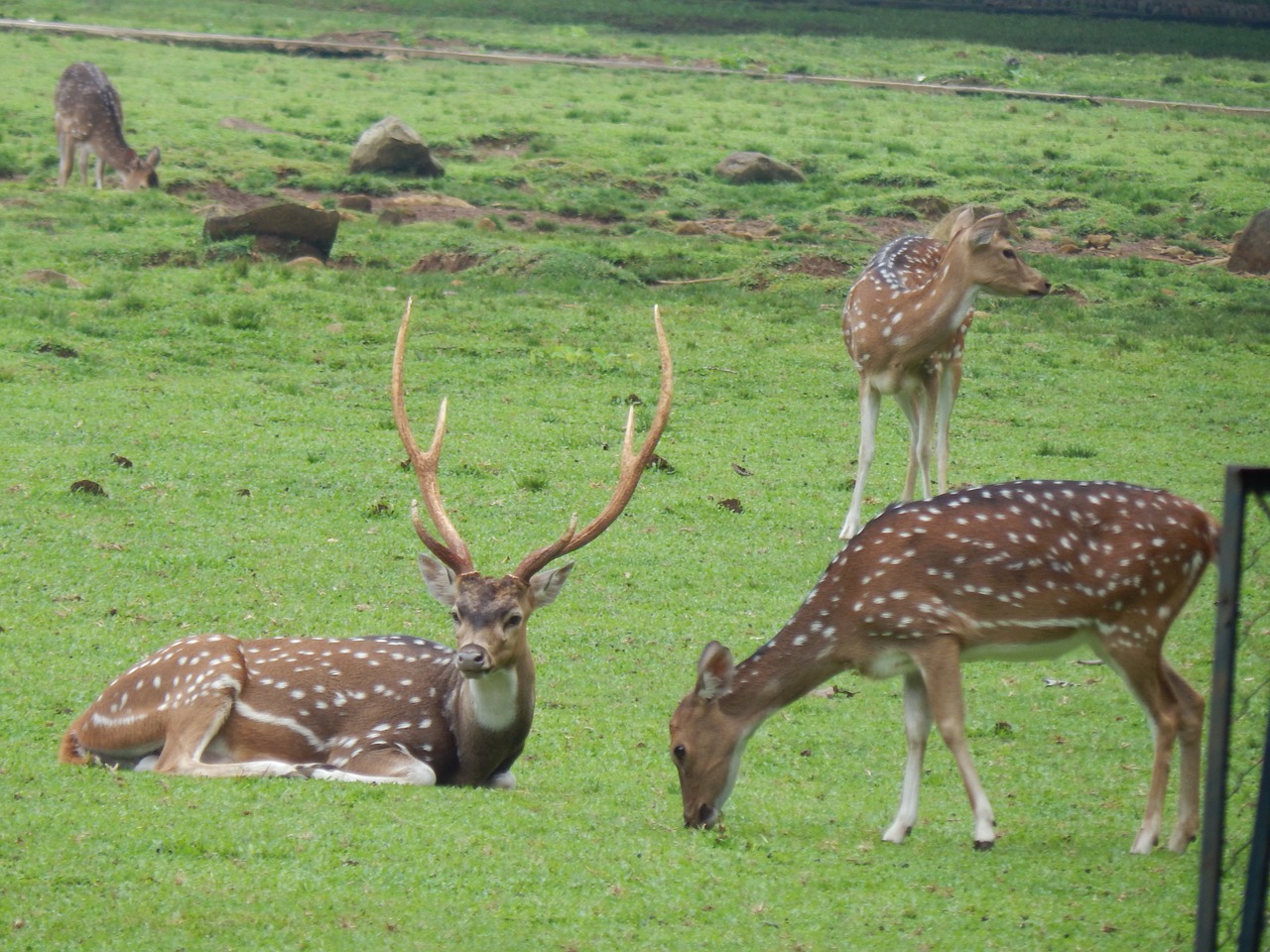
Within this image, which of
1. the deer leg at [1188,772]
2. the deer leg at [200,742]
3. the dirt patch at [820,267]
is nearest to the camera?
the deer leg at [1188,772]

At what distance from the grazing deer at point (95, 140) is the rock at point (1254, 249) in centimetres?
1396

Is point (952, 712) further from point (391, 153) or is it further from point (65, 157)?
point (65, 157)

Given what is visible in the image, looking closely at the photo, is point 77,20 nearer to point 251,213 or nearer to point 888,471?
point 251,213

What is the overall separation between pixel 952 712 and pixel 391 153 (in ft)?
61.6

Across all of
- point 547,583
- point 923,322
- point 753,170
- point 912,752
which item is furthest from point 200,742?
point 753,170

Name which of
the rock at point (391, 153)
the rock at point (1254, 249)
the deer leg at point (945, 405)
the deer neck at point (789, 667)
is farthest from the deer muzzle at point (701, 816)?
the rock at point (391, 153)

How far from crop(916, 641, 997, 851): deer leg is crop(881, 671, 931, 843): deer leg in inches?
9.0

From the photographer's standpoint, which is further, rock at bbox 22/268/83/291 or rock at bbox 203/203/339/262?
rock at bbox 203/203/339/262

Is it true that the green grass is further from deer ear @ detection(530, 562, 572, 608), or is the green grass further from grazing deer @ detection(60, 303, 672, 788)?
deer ear @ detection(530, 562, 572, 608)

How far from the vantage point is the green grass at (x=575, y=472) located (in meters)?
6.29

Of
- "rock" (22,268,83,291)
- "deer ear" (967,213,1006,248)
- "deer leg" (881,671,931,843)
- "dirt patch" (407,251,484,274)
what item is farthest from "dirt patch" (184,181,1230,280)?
"deer leg" (881,671,931,843)

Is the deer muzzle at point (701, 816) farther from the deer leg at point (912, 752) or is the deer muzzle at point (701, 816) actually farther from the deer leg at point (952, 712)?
the deer leg at point (952, 712)

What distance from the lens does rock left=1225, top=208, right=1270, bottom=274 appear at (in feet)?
70.9

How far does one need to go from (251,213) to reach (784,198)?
8.35 metres
